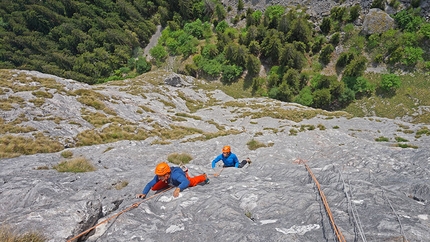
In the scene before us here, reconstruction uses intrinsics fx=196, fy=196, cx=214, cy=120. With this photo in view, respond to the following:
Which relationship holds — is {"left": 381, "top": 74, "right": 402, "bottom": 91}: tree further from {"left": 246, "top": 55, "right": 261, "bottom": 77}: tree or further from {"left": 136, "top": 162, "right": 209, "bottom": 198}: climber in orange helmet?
{"left": 136, "top": 162, "right": 209, "bottom": 198}: climber in orange helmet

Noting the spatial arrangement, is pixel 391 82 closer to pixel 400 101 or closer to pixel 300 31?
pixel 400 101

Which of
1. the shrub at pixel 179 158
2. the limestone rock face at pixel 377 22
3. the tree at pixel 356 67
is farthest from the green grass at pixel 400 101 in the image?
the shrub at pixel 179 158

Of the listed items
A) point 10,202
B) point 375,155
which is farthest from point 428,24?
point 10,202

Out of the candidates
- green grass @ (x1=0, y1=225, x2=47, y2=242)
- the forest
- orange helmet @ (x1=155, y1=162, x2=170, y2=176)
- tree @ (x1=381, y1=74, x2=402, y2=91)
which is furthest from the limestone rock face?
green grass @ (x1=0, y1=225, x2=47, y2=242)

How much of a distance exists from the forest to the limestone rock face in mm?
1887

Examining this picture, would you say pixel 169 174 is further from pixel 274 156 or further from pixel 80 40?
pixel 80 40

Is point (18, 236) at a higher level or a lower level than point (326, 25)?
lower

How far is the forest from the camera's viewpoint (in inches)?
2030

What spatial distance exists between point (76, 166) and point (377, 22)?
7530cm

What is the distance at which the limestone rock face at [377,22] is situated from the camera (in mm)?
54344

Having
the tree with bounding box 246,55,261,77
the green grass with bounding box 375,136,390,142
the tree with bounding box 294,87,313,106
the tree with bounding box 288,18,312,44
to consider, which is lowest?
the tree with bounding box 294,87,313,106

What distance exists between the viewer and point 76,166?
13266 millimetres

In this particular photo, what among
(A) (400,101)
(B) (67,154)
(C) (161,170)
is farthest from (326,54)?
(B) (67,154)

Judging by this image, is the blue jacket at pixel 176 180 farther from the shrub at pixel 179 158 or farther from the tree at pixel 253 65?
the tree at pixel 253 65
